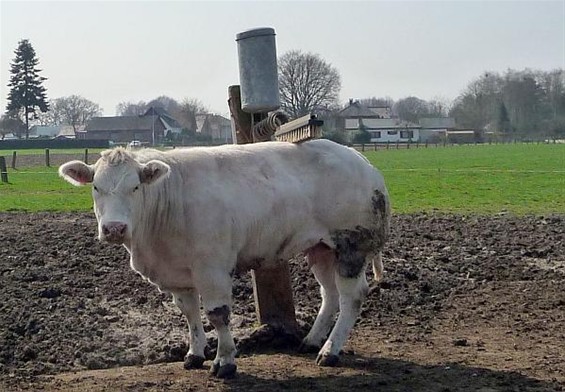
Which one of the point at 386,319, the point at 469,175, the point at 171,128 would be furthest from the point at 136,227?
the point at 171,128

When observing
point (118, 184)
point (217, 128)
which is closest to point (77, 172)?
point (118, 184)

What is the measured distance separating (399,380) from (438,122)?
433 feet

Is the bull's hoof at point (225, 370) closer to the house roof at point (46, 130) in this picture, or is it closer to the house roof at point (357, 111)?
the house roof at point (46, 130)

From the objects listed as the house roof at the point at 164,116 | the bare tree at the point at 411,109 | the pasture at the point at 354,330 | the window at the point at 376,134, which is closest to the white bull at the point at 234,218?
the pasture at the point at 354,330

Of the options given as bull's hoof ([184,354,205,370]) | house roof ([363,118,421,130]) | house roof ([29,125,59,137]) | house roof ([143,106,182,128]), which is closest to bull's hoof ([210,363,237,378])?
bull's hoof ([184,354,205,370])

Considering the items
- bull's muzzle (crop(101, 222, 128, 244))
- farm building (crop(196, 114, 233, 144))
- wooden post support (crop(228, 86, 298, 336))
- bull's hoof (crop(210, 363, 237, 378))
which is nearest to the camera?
bull's muzzle (crop(101, 222, 128, 244))

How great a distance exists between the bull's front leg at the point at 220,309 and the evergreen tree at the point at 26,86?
96084 millimetres

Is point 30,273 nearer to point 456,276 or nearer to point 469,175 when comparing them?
point 456,276

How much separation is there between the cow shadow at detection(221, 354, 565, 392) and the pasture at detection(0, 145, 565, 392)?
0.02 metres

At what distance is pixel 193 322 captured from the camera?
7.97m

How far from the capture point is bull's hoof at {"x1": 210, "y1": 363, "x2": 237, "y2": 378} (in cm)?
729

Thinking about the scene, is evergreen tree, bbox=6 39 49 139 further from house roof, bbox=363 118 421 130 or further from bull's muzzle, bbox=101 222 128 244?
bull's muzzle, bbox=101 222 128 244

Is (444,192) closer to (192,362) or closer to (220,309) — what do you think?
(192,362)

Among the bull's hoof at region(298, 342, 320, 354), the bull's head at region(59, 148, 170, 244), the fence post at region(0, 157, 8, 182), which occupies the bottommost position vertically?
the bull's hoof at region(298, 342, 320, 354)
